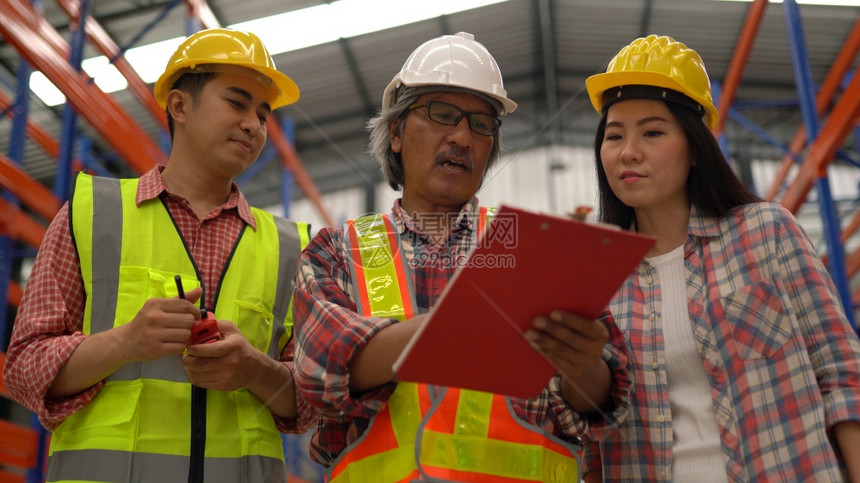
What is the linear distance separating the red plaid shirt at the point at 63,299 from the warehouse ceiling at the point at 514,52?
7269 millimetres

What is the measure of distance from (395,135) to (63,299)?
116cm

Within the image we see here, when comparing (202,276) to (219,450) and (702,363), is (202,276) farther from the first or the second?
(702,363)

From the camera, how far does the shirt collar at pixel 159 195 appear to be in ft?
8.33

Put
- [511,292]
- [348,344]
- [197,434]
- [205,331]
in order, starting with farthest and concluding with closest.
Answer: [197,434], [205,331], [348,344], [511,292]

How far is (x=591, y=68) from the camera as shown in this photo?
51.7ft

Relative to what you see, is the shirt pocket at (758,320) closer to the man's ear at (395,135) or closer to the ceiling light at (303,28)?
the man's ear at (395,135)

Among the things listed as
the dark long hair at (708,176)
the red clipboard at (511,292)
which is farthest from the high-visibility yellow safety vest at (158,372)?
the dark long hair at (708,176)

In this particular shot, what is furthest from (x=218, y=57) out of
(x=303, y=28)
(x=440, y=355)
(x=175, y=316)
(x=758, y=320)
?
(x=303, y=28)

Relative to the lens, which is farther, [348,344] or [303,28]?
[303,28]

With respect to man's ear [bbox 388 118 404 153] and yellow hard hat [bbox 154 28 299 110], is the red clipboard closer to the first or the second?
man's ear [bbox 388 118 404 153]

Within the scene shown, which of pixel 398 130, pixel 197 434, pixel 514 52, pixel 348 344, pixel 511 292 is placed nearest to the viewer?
pixel 511 292

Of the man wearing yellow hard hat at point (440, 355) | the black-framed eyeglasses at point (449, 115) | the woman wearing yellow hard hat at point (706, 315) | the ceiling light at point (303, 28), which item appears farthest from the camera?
the ceiling light at point (303, 28)

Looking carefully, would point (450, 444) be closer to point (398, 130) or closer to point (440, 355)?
point (440, 355)

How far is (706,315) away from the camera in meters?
2.09
